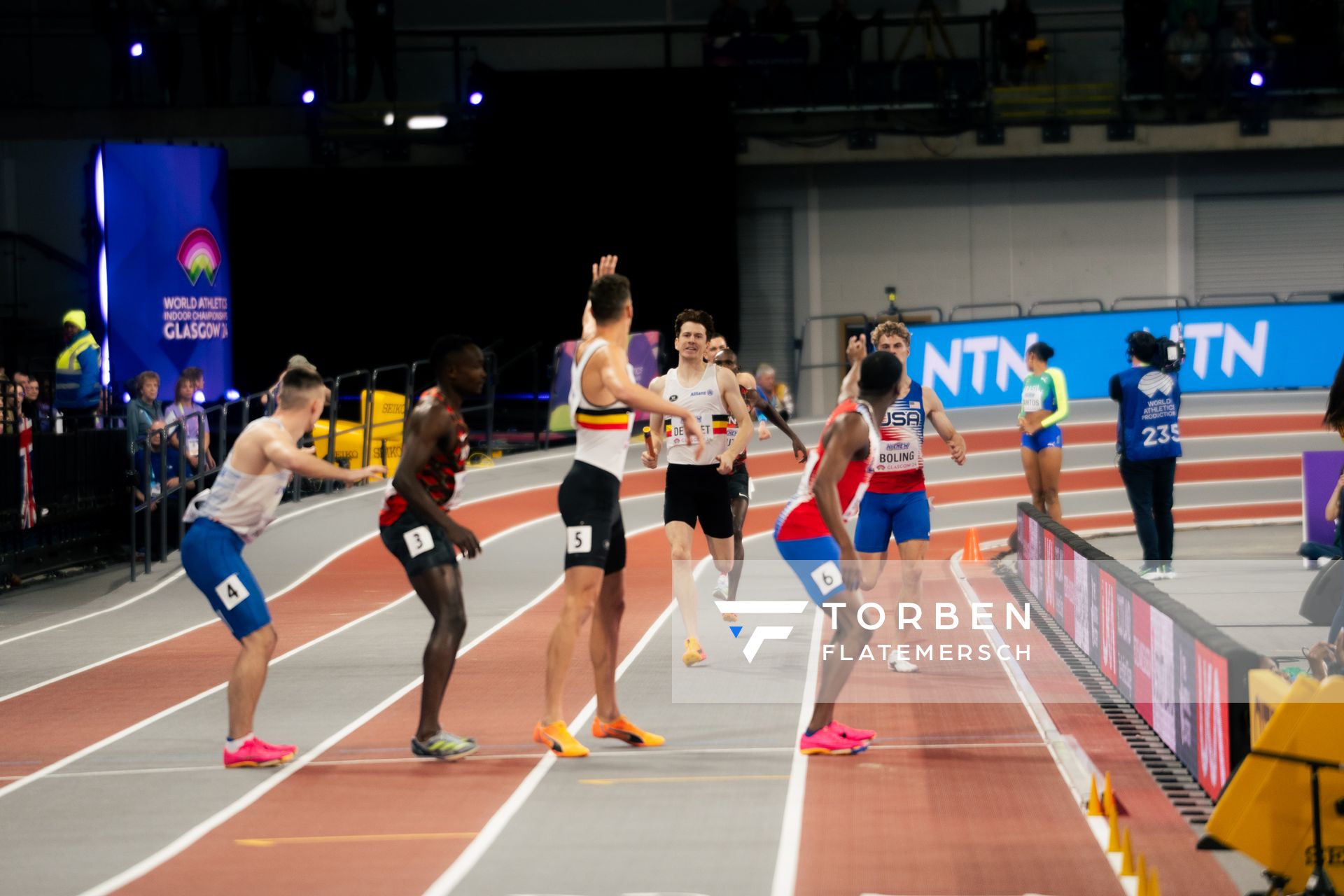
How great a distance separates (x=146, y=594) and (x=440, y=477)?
7.66 m

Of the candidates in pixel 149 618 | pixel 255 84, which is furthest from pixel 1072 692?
pixel 255 84

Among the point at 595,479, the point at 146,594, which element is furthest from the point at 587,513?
the point at 146,594

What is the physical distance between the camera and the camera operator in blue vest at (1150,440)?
13008 millimetres

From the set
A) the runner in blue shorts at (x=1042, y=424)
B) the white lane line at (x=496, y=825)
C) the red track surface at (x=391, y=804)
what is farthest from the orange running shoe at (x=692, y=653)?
the runner in blue shorts at (x=1042, y=424)

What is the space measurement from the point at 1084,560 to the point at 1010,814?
3.35 meters

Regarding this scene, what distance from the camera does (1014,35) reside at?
26000 millimetres

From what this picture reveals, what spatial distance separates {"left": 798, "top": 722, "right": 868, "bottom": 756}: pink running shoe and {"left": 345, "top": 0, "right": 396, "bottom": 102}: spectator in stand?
20422mm

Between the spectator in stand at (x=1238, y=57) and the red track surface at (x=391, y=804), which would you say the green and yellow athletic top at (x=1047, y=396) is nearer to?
the red track surface at (x=391, y=804)

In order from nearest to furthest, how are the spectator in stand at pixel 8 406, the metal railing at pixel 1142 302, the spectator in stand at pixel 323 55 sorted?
1. the spectator in stand at pixel 8 406
2. the spectator in stand at pixel 323 55
3. the metal railing at pixel 1142 302

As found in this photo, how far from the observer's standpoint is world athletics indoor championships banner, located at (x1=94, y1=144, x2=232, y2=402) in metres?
19.3

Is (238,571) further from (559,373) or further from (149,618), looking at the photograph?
(559,373)

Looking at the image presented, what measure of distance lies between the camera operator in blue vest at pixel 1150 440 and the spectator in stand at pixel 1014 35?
1374cm

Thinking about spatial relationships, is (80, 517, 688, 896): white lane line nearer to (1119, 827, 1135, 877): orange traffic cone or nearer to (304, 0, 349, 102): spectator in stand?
(1119, 827, 1135, 877): orange traffic cone

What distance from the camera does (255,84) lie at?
2605cm
